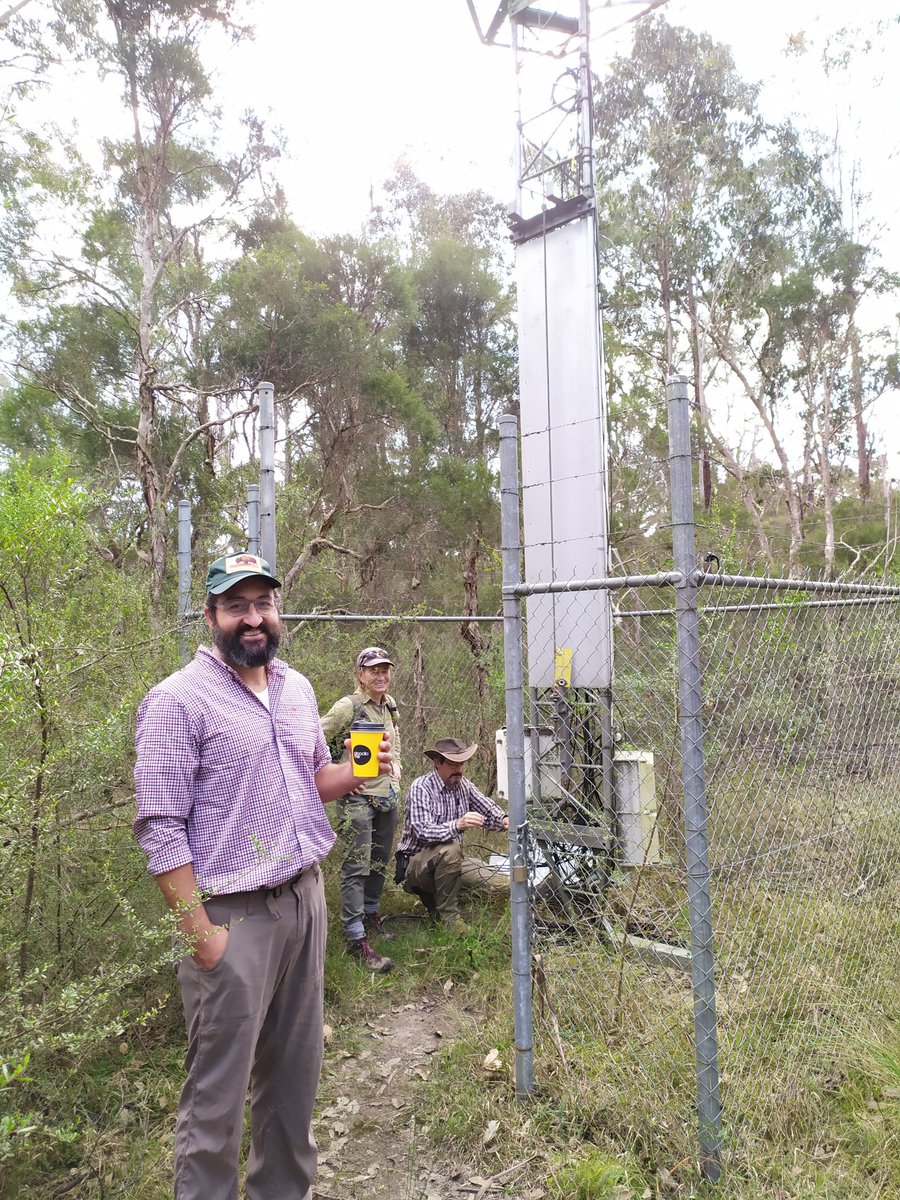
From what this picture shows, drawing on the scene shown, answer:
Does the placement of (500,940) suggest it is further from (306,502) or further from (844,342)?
(844,342)

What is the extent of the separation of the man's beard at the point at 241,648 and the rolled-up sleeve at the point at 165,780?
0.23 metres

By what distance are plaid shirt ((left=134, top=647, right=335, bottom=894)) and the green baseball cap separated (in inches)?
8.0

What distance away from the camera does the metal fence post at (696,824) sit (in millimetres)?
2471

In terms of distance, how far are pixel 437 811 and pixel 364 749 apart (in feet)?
9.28

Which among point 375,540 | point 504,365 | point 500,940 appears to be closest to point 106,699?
point 500,940

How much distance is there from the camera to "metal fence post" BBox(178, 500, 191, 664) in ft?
13.9

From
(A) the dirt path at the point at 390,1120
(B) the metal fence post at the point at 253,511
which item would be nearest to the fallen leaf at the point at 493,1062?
(A) the dirt path at the point at 390,1120

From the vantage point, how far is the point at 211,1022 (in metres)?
2.19

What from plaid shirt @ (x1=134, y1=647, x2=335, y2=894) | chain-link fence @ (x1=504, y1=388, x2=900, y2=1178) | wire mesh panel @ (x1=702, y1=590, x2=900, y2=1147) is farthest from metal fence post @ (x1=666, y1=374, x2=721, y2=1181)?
plaid shirt @ (x1=134, y1=647, x2=335, y2=894)

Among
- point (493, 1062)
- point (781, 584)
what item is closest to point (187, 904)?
point (493, 1062)

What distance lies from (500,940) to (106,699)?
2.62 metres

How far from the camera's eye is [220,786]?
2295 millimetres

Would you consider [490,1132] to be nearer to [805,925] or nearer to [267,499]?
[805,925]

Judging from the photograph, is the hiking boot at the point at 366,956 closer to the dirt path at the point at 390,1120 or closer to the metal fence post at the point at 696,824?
the dirt path at the point at 390,1120
